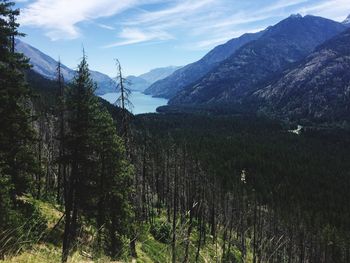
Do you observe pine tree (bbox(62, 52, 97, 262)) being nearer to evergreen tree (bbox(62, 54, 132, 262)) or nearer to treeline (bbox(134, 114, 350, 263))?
evergreen tree (bbox(62, 54, 132, 262))

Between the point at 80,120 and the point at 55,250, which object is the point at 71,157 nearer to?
the point at 80,120

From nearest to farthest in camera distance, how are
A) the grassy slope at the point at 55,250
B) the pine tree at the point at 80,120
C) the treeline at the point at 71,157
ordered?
the grassy slope at the point at 55,250 → the treeline at the point at 71,157 → the pine tree at the point at 80,120

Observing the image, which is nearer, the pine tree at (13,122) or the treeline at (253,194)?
the pine tree at (13,122)

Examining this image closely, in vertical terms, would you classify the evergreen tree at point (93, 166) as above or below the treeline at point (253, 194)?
above

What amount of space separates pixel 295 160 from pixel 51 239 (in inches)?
6593

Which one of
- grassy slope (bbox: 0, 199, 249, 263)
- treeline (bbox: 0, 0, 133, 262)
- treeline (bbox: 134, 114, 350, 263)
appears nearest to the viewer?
grassy slope (bbox: 0, 199, 249, 263)

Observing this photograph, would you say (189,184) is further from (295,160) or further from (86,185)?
(295,160)

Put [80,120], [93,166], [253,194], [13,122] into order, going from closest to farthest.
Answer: [13,122]
[80,120]
[93,166]
[253,194]

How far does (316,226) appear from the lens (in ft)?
356

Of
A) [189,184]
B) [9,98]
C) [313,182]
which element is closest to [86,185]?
[9,98]

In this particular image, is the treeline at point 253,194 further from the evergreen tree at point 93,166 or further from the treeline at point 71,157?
the treeline at point 71,157

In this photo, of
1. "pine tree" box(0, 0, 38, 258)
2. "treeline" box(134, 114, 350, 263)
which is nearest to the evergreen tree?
"pine tree" box(0, 0, 38, 258)

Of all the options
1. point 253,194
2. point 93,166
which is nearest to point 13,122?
point 93,166

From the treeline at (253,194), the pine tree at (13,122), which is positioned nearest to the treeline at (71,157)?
the pine tree at (13,122)
